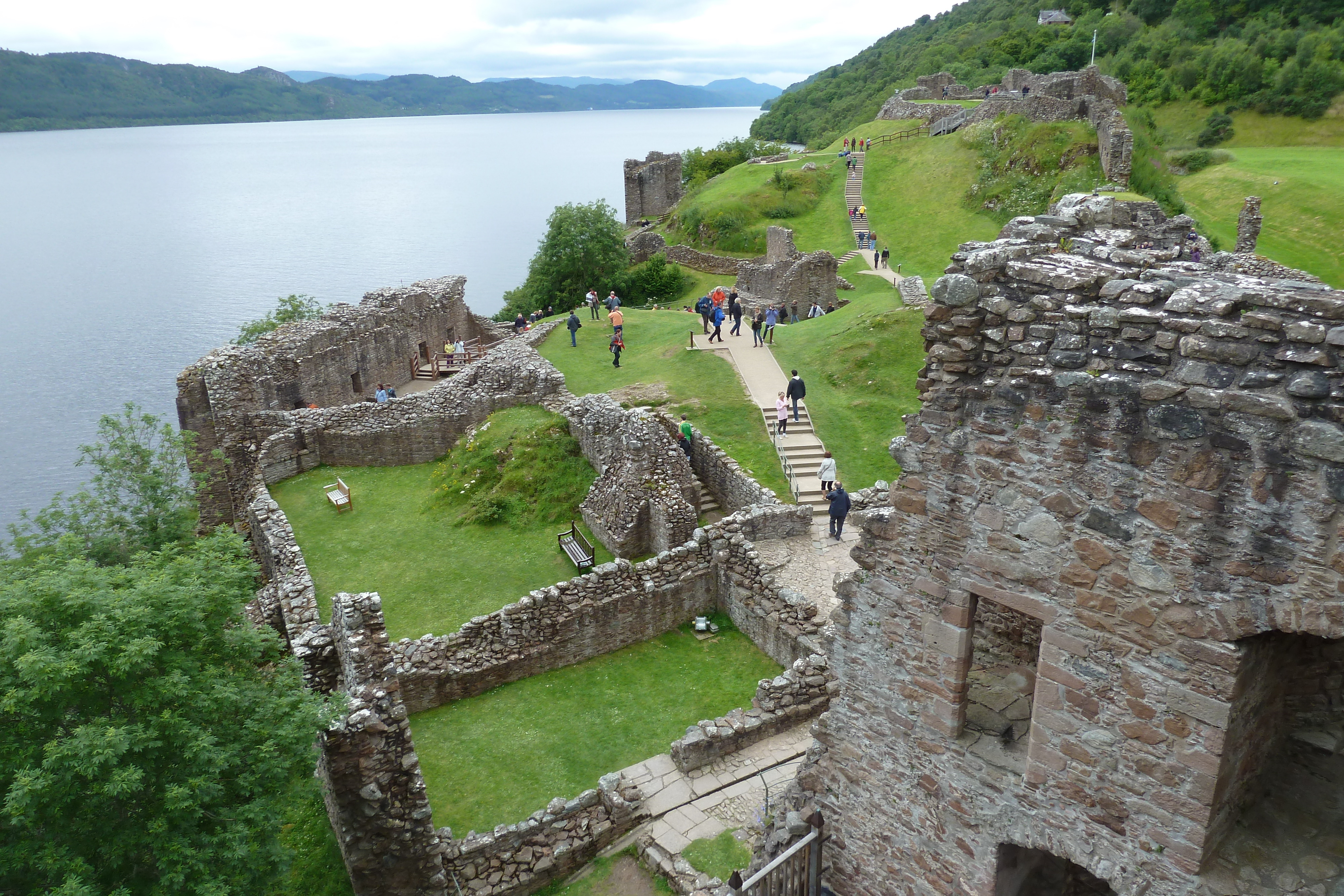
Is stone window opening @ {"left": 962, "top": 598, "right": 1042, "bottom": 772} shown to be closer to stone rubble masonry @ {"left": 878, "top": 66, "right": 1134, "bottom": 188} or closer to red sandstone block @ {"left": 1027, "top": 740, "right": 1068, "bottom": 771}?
red sandstone block @ {"left": 1027, "top": 740, "right": 1068, "bottom": 771}

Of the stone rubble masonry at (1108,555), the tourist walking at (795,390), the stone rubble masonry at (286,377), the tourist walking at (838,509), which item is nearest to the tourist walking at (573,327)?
the stone rubble masonry at (286,377)

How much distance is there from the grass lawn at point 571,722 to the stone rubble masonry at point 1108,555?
301 inches

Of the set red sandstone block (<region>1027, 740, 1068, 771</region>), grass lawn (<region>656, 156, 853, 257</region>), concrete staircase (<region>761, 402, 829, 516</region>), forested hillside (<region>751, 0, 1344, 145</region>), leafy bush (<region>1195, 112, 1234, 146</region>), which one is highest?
forested hillside (<region>751, 0, 1344, 145</region>)

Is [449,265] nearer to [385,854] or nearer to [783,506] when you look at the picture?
[783,506]

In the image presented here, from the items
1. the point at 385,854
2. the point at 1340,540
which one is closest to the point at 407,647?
Answer: the point at 385,854

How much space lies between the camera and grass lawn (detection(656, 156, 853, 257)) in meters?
48.2

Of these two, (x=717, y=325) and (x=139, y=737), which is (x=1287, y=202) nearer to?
(x=717, y=325)

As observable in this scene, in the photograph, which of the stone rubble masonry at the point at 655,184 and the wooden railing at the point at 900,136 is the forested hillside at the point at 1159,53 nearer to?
the stone rubble masonry at the point at 655,184

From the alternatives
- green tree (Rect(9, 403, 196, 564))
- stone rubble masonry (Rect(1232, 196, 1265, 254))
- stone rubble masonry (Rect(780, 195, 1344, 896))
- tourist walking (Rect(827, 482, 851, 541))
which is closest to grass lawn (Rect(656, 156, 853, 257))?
stone rubble masonry (Rect(1232, 196, 1265, 254))

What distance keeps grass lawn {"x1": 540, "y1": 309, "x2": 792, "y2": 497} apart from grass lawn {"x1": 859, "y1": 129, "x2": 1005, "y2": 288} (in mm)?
11697

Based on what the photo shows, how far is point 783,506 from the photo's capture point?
801 inches

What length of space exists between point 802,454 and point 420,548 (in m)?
10.7

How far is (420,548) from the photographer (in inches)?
906

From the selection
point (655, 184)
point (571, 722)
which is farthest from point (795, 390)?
point (655, 184)
